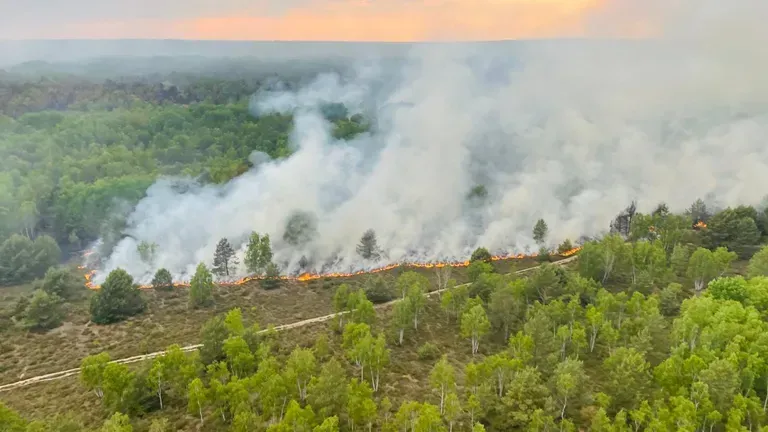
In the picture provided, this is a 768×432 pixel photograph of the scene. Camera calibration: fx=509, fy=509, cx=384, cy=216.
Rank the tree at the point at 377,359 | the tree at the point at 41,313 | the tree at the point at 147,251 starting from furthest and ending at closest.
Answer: the tree at the point at 147,251 → the tree at the point at 41,313 → the tree at the point at 377,359

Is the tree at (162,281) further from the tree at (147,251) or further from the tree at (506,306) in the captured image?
the tree at (506,306)

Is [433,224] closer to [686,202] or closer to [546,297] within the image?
[546,297]

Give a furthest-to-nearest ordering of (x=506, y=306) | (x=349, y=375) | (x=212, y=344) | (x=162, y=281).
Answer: (x=162, y=281) → (x=506, y=306) → (x=349, y=375) → (x=212, y=344)

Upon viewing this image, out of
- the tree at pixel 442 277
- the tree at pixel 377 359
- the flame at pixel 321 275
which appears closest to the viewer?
the tree at pixel 377 359

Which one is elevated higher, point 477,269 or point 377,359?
point 477,269

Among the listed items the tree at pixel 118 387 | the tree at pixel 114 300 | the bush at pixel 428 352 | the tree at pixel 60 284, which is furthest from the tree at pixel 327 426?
the tree at pixel 60 284

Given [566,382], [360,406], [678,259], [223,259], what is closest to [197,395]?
[360,406]

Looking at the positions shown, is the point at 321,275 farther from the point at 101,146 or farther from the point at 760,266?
the point at 101,146
